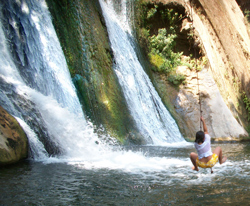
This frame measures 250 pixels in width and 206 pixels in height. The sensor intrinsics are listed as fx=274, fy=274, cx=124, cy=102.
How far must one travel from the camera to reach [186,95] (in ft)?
49.1

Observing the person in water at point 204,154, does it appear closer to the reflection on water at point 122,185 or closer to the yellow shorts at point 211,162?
the yellow shorts at point 211,162

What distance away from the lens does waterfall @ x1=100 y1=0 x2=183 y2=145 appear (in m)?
11.5

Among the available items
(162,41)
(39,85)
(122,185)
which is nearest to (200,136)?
(122,185)

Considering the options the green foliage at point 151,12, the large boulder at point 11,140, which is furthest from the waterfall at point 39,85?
the green foliage at point 151,12

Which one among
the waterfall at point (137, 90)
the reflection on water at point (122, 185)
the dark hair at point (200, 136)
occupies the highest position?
the waterfall at point (137, 90)

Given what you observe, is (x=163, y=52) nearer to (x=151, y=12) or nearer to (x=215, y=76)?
(x=151, y=12)

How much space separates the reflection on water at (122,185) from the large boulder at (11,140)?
0.73 feet

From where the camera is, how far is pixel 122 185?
13.8ft

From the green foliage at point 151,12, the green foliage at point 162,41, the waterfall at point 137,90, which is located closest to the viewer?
the waterfall at point 137,90

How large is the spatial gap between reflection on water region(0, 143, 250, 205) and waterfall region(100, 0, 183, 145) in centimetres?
569

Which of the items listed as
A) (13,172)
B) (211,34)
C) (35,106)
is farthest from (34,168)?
(211,34)

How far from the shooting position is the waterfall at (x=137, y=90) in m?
11.5

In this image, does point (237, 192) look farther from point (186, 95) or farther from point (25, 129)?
point (186, 95)

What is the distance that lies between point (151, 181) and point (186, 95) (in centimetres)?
1105
